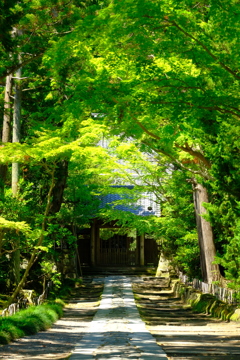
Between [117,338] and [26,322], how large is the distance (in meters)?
2.48

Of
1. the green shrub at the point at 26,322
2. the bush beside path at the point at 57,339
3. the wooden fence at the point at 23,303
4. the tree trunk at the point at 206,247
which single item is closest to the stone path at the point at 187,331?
the tree trunk at the point at 206,247

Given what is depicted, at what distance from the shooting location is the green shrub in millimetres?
9617

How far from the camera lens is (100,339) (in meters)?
9.49

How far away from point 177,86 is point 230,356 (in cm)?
496

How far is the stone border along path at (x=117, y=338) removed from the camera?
753 cm

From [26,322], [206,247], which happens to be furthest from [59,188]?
[26,322]

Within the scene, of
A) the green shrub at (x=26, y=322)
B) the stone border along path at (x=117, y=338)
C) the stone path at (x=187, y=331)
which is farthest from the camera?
the green shrub at (x=26, y=322)

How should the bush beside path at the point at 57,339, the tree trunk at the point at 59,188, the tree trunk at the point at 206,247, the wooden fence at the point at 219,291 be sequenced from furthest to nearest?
1. the tree trunk at the point at 59,188
2. the tree trunk at the point at 206,247
3. the wooden fence at the point at 219,291
4. the bush beside path at the point at 57,339

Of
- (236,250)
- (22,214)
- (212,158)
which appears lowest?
(236,250)

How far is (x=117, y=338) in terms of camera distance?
9570 millimetres

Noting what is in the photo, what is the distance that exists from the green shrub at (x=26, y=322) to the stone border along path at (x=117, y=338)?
1.17 meters

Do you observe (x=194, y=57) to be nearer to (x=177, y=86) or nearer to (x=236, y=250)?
(x=177, y=86)

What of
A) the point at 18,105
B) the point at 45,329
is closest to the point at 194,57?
the point at 45,329

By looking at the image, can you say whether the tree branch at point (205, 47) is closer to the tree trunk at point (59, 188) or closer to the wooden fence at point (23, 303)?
the wooden fence at point (23, 303)
